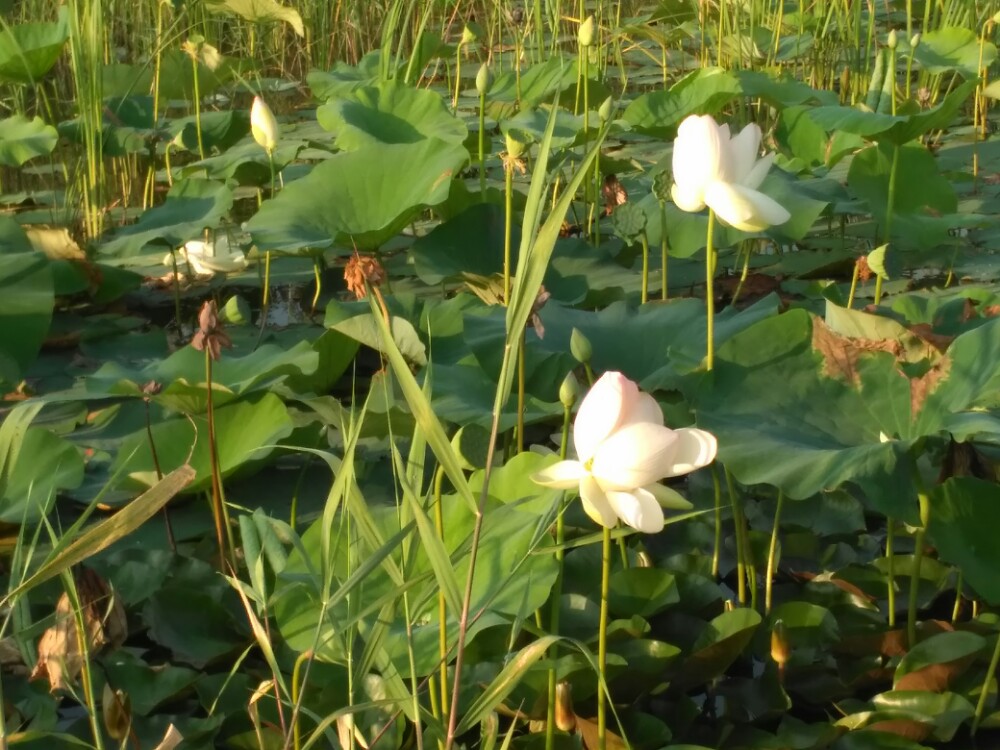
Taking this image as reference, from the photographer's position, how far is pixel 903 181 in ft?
9.07

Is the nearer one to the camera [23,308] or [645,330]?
[645,330]

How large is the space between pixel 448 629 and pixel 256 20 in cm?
326

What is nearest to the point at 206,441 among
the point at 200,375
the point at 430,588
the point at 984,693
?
the point at 200,375

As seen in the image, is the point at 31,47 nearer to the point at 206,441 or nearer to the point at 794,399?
the point at 206,441

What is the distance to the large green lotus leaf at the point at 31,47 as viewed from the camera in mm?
3281

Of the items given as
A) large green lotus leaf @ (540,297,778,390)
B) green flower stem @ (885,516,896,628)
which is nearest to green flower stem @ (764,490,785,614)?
green flower stem @ (885,516,896,628)

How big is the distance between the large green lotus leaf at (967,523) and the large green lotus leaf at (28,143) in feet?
7.75

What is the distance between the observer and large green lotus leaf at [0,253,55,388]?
6.95 ft

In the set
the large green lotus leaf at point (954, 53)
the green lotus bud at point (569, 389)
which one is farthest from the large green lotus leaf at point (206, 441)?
the large green lotus leaf at point (954, 53)

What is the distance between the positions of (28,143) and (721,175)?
225 cm

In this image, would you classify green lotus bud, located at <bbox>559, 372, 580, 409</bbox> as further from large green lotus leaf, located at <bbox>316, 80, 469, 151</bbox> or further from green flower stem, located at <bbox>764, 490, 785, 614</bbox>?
large green lotus leaf, located at <bbox>316, 80, 469, 151</bbox>

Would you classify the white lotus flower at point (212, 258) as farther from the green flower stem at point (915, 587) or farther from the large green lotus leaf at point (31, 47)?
the green flower stem at point (915, 587)

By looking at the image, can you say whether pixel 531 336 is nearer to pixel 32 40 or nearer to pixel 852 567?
pixel 852 567

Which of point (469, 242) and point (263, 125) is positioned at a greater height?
point (263, 125)
